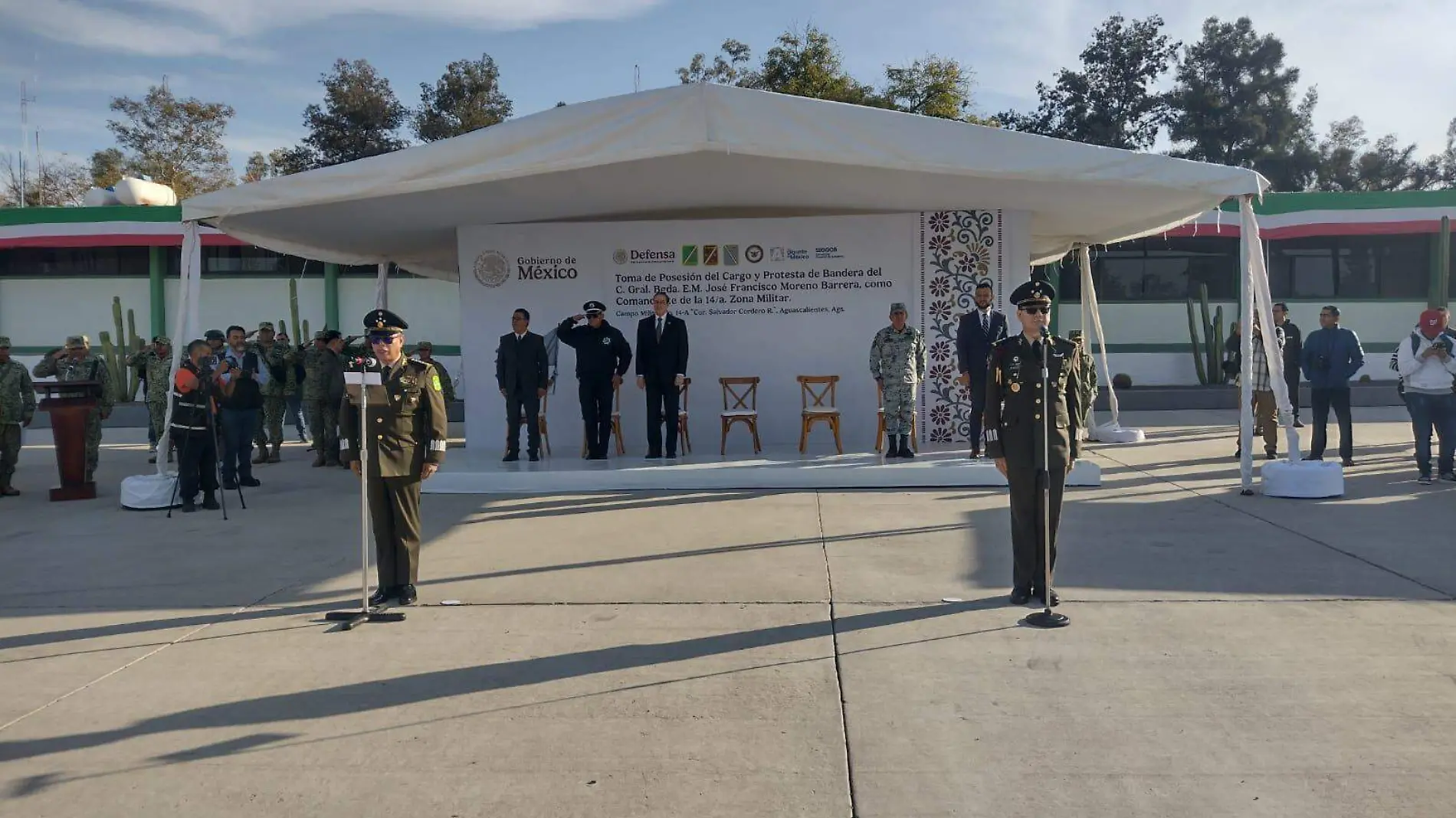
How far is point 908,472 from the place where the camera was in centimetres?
1052

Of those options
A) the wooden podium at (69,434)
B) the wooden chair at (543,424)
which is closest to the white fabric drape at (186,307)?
the wooden podium at (69,434)

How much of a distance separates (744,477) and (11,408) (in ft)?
23.4

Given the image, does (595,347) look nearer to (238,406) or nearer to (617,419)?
(617,419)

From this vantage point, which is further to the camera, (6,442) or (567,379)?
(567,379)

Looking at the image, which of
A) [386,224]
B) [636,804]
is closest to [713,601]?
[636,804]

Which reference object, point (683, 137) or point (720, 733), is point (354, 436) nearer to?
point (720, 733)

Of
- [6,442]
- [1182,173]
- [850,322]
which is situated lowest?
[6,442]

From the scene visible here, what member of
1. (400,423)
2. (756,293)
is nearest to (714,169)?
(756,293)

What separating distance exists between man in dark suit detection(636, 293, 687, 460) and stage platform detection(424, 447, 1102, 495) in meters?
0.86

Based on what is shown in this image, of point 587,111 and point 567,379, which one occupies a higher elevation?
point 587,111

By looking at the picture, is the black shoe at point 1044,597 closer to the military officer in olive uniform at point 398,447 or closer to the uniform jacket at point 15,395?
the military officer in olive uniform at point 398,447

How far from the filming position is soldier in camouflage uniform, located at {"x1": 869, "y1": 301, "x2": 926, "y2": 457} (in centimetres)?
1115

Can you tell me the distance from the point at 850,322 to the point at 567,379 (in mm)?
3472

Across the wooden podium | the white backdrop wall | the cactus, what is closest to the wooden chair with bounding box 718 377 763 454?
the white backdrop wall
